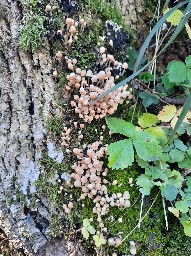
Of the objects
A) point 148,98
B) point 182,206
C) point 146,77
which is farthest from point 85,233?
point 146,77

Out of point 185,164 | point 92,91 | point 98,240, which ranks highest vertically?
point 92,91

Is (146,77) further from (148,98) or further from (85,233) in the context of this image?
(85,233)

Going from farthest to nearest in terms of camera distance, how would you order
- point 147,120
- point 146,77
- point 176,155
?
1. point 146,77
2. point 147,120
3. point 176,155

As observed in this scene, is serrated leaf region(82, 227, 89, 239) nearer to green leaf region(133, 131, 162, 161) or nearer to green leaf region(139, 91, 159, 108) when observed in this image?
green leaf region(133, 131, 162, 161)

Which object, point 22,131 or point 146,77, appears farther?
point 146,77

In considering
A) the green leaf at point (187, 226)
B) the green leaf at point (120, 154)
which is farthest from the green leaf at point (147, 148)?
the green leaf at point (187, 226)

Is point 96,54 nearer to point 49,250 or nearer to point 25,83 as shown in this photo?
point 25,83

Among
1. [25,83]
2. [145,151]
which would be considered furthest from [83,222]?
[25,83]

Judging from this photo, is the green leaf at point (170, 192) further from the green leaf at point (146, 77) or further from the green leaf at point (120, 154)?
the green leaf at point (146, 77)

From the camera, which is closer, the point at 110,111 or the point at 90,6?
the point at 110,111
